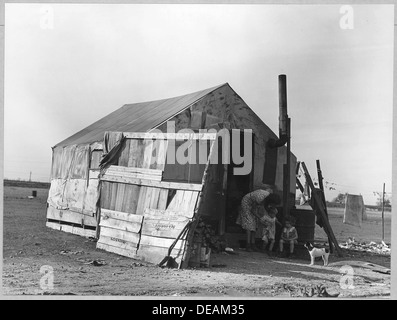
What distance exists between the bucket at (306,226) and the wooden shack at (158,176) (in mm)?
1064

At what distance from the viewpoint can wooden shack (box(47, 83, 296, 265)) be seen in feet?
31.8

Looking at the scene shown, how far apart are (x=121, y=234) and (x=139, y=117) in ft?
12.8

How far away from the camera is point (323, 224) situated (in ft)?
39.6

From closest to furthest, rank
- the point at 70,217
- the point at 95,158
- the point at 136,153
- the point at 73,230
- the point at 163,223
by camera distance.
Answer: the point at 163,223 < the point at 136,153 < the point at 95,158 < the point at 73,230 < the point at 70,217

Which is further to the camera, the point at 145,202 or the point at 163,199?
the point at 145,202

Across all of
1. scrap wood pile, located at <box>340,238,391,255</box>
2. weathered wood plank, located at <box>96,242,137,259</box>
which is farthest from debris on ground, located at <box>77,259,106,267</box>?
scrap wood pile, located at <box>340,238,391,255</box>

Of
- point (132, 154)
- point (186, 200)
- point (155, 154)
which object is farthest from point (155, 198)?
point (132, 154)

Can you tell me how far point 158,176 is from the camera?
10.1 metres

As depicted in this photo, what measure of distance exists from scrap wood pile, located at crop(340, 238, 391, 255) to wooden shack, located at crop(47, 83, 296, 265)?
7.09 feet

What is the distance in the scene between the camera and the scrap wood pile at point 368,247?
A: 13.2 m

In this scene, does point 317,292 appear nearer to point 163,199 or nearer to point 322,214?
point 163,199

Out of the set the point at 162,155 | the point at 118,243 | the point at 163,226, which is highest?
the point at 162,155

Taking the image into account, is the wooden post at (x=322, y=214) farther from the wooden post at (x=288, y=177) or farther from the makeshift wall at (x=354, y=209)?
the makeshift wall at (x=354, y=209)
